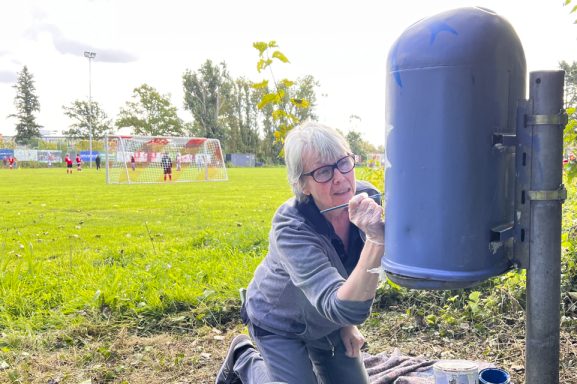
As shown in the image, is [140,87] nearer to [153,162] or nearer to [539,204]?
[153,162]

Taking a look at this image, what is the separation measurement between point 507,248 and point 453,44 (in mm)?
513

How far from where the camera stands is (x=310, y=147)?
206cm

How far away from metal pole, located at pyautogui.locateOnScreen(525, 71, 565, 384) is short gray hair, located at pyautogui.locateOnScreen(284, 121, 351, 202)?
2.91 ft

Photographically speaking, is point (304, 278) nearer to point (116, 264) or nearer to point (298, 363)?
point (298, 363)

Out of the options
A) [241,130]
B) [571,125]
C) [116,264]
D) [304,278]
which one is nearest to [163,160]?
[116,264]

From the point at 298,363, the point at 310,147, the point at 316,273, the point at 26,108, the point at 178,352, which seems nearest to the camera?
the point at 316,273

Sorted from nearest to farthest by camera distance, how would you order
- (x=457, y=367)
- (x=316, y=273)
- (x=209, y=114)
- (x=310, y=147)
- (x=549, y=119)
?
(x=549, y=119) < (x=457, y=367) < (x=316, y=273) < (x=310, y=147) < (x=209, y=114)

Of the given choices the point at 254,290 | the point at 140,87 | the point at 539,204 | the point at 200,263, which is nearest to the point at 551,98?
the point at 539,204

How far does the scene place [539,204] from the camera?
1.27 meters

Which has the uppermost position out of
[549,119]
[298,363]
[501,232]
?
[549,119]

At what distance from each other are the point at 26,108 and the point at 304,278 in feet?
247

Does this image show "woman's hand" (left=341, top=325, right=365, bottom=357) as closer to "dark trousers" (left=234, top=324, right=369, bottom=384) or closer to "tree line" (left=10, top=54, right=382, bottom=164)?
"dark trousers" (left=234, top=324, right=369, bottom=384)

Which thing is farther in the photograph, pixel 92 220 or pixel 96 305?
pixel 92 220

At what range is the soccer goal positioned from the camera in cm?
2302
